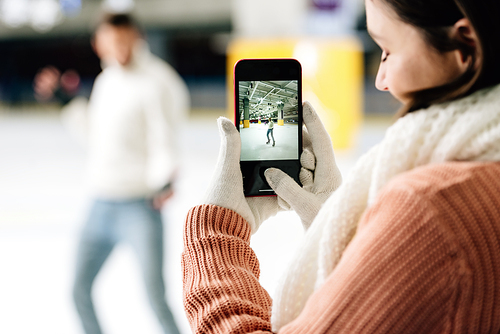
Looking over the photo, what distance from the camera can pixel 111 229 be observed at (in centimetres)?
213

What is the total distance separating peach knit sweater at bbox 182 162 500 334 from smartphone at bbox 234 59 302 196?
39 centimetres

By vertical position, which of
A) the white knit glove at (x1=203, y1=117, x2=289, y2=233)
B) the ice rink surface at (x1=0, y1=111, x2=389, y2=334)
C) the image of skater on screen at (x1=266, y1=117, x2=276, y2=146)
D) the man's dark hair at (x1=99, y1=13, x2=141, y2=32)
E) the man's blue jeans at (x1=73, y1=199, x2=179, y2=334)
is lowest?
the ice rink surface at (x1=0, y1=111, x2=389, y2=334)

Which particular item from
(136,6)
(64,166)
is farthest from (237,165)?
(136,6)

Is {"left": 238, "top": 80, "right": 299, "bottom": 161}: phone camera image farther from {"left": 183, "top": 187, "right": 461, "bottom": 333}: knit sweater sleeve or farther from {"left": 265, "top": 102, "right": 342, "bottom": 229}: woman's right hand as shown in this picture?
{"left": 183, "top": 187, "right": 461, "bottom": 333}: knit sweater sleeve

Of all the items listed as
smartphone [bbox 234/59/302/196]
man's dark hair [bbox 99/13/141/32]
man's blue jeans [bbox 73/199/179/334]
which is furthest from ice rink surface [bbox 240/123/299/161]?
man's dark hair [bbox 99/13/141/32]

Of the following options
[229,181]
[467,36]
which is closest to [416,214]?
[467,36]

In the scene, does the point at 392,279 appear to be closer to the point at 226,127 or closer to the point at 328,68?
the point at 226,127

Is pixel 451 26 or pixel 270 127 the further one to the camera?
pixel 270 127

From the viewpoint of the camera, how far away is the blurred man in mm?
2090

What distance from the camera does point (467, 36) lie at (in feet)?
1.66

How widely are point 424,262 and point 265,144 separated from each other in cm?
47

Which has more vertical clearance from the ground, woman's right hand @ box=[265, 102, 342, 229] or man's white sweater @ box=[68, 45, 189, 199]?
woman's right hand @ box=[265, 102, 342, 229]

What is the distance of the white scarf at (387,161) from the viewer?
0.51 m

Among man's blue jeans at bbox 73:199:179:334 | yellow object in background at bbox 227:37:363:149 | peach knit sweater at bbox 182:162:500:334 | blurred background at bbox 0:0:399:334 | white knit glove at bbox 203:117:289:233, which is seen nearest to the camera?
peach knit sweater at bbox 182:162:500:334
